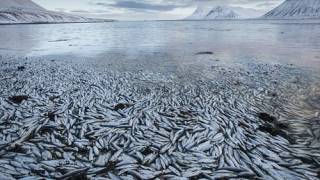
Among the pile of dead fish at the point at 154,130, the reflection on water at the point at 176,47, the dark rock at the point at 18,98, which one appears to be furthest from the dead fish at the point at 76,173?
the reflection on water at the point at 176,47

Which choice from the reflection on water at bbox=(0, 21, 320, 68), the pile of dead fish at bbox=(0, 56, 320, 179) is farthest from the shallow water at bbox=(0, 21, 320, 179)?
the reflection on water at bbox=(0, 21, 320, 68)

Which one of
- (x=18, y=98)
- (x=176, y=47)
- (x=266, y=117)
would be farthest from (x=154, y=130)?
(x=176, y=47)

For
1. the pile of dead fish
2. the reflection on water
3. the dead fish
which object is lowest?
the dead fish

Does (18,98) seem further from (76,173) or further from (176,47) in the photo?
(176,47)

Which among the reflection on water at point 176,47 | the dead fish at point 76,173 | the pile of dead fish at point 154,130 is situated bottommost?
the dead fish at point 76,173

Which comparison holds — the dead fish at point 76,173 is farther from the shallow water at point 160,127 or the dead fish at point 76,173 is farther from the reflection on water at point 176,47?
the reflection on water at point 176,47

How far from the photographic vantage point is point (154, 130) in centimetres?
733

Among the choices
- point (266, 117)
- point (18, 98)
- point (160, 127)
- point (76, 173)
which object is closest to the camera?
point (76, 173)

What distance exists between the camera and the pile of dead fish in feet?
18.0

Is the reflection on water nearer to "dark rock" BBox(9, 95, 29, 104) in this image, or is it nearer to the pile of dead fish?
the pile of dead fish

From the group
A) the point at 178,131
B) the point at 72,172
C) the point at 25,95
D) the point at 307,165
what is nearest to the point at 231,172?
the point at 307,165

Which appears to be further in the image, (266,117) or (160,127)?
(266,117)

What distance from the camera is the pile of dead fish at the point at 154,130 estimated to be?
18.0 feet

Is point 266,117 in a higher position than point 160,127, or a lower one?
higher
